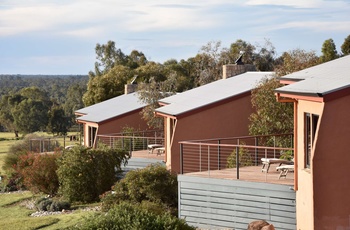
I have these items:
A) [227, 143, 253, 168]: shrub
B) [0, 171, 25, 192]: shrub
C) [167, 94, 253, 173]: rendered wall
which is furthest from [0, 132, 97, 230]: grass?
[227, 143, 253, 168]: shrub

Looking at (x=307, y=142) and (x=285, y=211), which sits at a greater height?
(x=307, y=142)

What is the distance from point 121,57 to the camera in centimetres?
10269

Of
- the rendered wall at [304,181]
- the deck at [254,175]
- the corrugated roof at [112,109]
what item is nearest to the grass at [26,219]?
the deck at [254,175]

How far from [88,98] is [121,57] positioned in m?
47.0

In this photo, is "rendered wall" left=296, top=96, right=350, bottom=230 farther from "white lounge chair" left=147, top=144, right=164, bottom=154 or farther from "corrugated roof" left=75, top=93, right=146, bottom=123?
"corrugated roof" left=75, top=93, right=146, bottom=123

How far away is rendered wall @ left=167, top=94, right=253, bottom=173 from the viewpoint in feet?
92.4

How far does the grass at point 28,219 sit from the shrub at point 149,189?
1.29 metres

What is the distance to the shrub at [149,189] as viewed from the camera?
2428 centimetres

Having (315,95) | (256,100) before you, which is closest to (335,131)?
(315,95)

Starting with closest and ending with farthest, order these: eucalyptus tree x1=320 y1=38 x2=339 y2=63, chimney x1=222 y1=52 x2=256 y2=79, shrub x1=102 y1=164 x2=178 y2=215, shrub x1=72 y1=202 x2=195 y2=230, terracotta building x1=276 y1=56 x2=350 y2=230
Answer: shrub x1=72 y1=202 x2=195 y2=230
terracotta building x1=276 y1=56 x2=350 y2=230
shrub x1=102 y1=164 x2=178 y2=215
chimney x1=222 y1=52 x2=256 y2=79
eucalyptus tree x1=320 y1=38 x2=339 y2=63

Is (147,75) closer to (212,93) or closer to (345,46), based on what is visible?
(345,46)

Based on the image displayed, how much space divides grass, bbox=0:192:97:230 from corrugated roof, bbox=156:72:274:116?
18.6 ft

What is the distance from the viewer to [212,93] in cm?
3056

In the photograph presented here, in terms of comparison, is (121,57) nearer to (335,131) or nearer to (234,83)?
(234,83)
